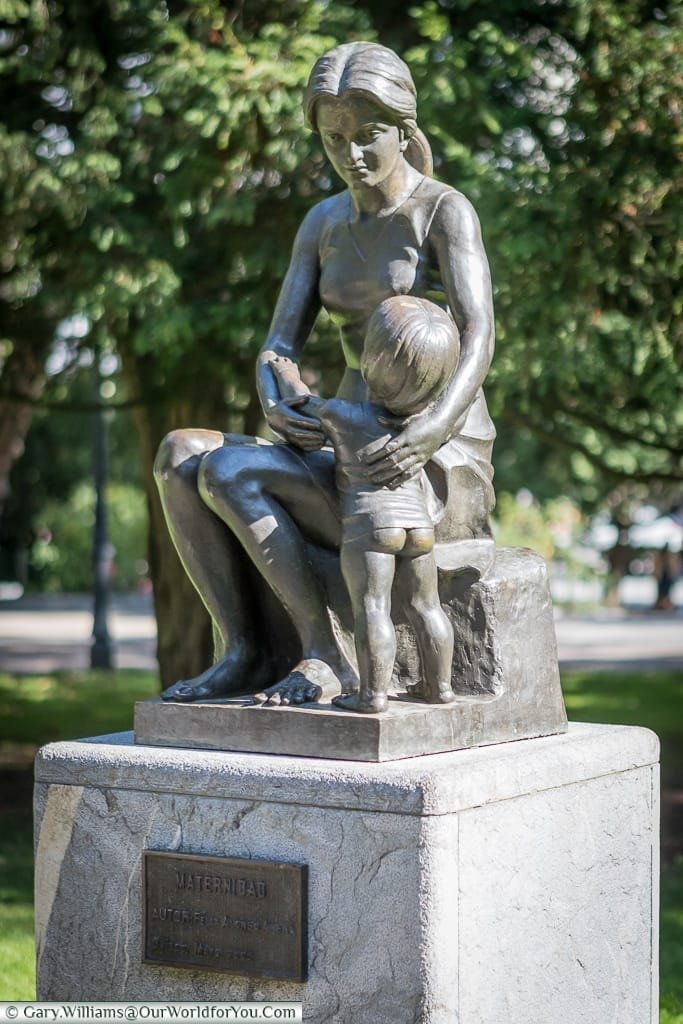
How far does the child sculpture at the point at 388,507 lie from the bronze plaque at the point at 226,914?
53 cm

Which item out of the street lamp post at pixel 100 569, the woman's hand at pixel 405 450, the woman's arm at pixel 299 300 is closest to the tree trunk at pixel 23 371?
the woman's arm at pixel 299 300

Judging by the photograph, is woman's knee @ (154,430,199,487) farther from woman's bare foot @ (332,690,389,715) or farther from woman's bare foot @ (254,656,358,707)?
woman's bare foot @ (332,690,389,715)

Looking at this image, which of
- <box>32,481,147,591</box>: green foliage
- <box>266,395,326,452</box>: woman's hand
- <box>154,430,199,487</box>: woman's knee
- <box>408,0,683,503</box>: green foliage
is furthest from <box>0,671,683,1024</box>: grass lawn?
<box>32,481,147,591</box>: green foliage

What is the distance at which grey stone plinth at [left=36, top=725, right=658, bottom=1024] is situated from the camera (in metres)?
4.02

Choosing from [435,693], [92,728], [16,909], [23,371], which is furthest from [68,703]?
[435,693]

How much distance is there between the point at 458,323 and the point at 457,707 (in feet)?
3.77

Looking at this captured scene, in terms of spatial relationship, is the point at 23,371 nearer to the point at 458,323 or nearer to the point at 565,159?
the point at 565,159

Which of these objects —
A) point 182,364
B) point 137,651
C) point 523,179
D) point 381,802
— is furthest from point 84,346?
point 137,651

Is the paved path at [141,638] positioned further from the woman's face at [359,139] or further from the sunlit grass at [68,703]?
the woman's face at [359,139]

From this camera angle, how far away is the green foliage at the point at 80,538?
43188mm

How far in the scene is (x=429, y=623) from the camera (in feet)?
14.5

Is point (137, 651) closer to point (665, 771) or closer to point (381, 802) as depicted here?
point (665, 771)

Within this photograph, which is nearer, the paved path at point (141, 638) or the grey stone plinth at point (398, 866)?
the grey stone plinth at point (398, 866)

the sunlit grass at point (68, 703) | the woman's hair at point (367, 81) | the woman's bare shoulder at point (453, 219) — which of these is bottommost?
the sunlit grass at point (68, 703)
